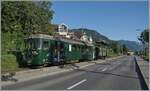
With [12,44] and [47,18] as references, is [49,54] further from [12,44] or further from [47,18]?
[47,18]

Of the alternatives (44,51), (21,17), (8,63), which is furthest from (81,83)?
(21,17)

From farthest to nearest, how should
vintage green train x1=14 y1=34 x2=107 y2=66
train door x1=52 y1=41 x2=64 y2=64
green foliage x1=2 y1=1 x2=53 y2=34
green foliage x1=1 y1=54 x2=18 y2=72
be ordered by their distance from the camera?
green foliage x1=2 y1=1 x2=53 y2=34, train door x1=52 y1=41 x2=64 y2=64, vintage green train x1=14 y1=34 x2=107 y2=66, green foliage x1=1 y1=54 x2=18 y2=72

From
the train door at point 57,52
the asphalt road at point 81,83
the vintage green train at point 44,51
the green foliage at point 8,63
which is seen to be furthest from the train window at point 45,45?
the asphalt road at point 81,83

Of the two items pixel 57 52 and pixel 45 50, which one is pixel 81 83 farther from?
pixel 57 52

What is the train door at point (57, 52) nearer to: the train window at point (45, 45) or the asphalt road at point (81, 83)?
the train window at point (45, 45)

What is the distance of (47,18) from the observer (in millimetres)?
52656

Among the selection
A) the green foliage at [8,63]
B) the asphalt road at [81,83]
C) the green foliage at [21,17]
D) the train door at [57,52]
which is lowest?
the asphalt road at [81,83]

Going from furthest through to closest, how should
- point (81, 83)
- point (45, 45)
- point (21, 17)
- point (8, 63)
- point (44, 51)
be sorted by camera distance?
1. point (21, 17)
2. point (45, 45)
3. point (44, 51)
4. point (8, 63)
5. point (81, 83)

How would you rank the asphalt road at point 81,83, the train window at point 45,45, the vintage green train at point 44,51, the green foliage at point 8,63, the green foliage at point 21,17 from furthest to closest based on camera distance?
the green foliage at point 21,17, the train window at point 45,45, the vintage green train at point 44,51, the green foliage at point 8,63, the asphalt road at point 81,83

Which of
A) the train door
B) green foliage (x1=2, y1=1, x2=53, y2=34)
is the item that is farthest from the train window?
green foliage (x1=2, y1=1, x2=53, y2=34)

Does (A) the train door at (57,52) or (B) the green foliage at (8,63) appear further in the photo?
(A) the train door at (57,52)

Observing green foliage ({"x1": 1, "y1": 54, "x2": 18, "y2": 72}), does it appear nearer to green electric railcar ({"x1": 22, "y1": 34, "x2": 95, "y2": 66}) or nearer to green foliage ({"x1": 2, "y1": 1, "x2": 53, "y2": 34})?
green electric railcar ({"x1": 22, "y1": 34, "x2": 95, "y2": 66})

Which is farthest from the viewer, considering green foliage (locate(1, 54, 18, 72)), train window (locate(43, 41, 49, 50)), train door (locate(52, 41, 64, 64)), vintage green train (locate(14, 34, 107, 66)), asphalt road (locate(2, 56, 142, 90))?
train door (locate(52, 41, 64, 64))

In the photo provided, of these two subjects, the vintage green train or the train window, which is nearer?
the vintage green train
